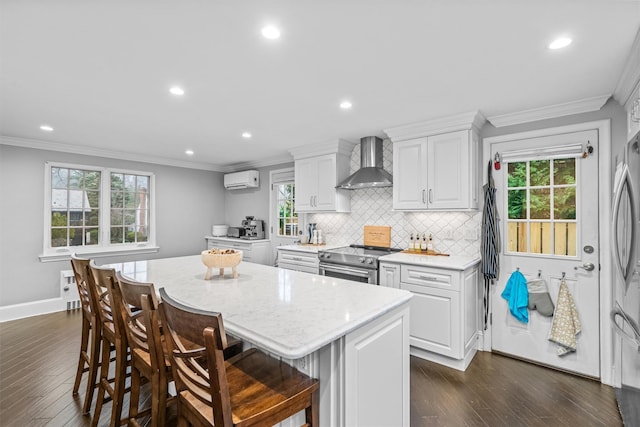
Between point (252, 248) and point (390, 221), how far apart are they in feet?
8.35

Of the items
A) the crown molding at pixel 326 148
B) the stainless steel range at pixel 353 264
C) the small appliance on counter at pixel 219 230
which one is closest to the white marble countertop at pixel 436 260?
the stainless steel range at pixel 353 264

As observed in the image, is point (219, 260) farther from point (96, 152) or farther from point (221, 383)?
point (96, 152)

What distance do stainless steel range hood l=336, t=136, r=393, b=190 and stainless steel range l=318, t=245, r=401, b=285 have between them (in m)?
0.87

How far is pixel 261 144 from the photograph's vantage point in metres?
4.38

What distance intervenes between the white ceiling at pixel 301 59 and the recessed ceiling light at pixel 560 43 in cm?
5

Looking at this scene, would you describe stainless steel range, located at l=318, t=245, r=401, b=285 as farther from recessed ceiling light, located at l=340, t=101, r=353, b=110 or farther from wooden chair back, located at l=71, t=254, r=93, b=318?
wooden chair back, located at l=71, t=254, r=93, b=318

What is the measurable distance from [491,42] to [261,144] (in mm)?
3227

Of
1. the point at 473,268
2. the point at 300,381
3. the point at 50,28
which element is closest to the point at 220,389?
the point at 300,381

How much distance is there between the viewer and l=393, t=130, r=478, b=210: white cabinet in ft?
9.84

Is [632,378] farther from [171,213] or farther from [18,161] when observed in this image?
[18,161]

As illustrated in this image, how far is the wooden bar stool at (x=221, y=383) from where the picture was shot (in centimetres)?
96

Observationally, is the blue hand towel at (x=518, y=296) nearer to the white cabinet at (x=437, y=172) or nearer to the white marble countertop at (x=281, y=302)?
the white cabinet at (x=437, y=172)

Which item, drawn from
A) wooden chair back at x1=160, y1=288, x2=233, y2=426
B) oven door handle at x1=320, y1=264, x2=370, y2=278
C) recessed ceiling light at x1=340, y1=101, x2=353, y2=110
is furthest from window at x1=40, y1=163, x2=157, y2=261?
wooden chair back at x1=160, y1=288, x2=233, y2=426

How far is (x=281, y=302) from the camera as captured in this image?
1.59 meters
